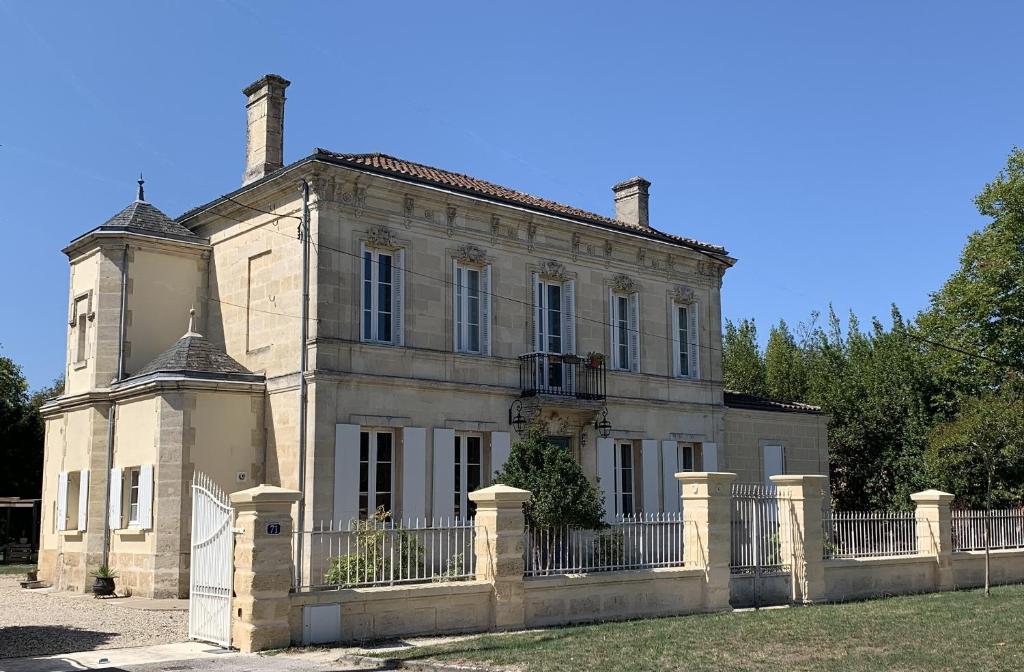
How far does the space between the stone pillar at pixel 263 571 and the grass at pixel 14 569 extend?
1515 cm

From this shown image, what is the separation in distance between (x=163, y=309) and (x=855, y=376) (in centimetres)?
2105

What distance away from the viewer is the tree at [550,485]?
1648cm

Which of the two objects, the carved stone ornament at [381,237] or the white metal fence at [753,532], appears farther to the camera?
the carved stone ornament at [381,237]

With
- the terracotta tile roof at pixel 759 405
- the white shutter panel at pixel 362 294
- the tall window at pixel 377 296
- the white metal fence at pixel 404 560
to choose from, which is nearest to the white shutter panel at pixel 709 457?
the terracotta tile roof at pixel 759 405

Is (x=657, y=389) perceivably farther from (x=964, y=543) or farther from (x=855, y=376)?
(x=855, y=376)

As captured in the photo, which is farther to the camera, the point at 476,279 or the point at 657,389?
Result: the point at 657,389

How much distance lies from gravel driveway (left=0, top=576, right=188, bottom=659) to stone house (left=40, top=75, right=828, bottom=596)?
1207 millimetres

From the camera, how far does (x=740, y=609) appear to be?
15.9 meters

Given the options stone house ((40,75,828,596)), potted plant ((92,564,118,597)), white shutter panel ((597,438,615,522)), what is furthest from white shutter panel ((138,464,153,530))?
white shutter panel ((597,438,615,522))

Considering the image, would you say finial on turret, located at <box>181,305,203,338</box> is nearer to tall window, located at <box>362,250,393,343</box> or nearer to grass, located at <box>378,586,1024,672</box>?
tall window, located at <box>362,250,393,343</box>

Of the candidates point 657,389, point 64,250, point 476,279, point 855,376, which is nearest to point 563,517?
point 476,279

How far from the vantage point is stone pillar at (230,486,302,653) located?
38.2 ft

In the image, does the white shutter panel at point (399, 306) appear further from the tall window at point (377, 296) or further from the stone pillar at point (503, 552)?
the stone pillar at point (503, 552)

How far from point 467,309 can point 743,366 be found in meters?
27.7
